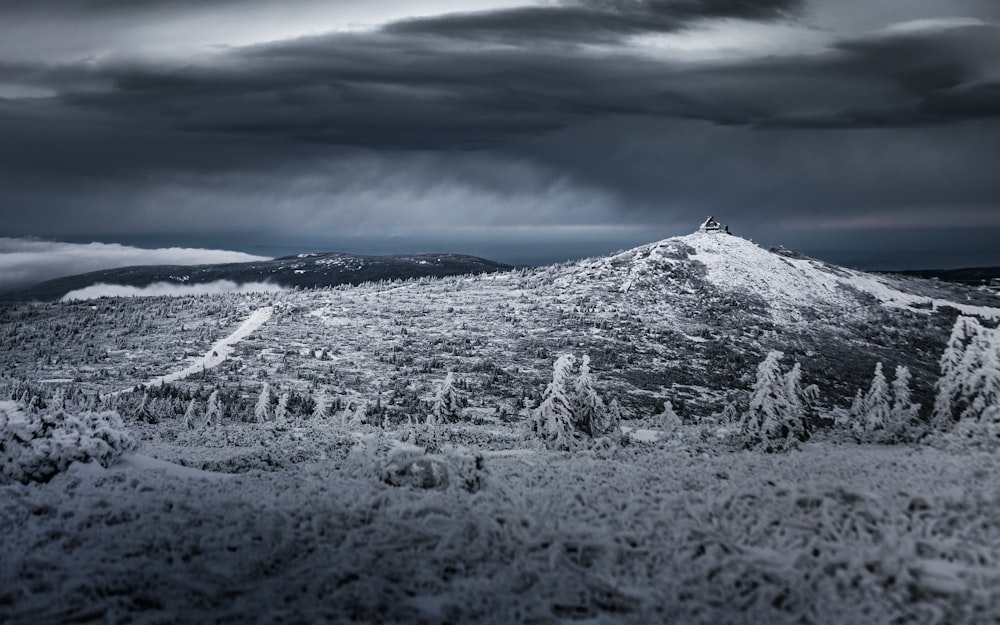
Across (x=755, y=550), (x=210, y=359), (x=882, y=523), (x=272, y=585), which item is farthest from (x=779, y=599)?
(x=210, y=359)

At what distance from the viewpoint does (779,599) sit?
8.44 metres

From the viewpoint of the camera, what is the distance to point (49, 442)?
14.2 m

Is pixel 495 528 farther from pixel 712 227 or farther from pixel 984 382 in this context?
pixel 712 227

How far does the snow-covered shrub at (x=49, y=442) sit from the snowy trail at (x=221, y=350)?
1834 inches

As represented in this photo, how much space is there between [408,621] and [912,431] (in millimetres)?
19557

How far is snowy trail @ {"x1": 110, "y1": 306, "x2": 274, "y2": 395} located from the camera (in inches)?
2601

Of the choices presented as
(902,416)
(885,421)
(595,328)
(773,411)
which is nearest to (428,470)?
(773,411)

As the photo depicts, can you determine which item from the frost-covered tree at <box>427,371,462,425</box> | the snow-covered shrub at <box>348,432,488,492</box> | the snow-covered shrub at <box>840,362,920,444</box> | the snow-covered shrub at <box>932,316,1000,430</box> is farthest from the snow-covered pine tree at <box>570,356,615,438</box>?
the snow-covered shrub at <box>348,432,488,492</box>

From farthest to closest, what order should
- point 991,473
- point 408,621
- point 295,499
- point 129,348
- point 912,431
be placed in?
point 129,348
point 912,431
point 991,473
point 295,499
point 408,621

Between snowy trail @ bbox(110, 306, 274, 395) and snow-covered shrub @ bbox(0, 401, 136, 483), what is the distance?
46573 mm

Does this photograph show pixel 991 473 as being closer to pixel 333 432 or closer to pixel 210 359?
pixel 333 432

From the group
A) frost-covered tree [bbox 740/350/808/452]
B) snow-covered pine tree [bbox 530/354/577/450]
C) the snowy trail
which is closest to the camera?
frost-covered tree [bbox 740/350/808/452]

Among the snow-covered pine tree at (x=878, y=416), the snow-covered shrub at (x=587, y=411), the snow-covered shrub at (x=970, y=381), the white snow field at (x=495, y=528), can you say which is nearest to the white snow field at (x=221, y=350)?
the white snow field at (x=495, y=528)

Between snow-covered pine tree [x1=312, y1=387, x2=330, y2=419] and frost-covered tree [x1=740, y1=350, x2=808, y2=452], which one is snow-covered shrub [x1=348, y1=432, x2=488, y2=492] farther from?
snow-covered pine tree [x1=312, y1=387, x2=330, y2=419]
